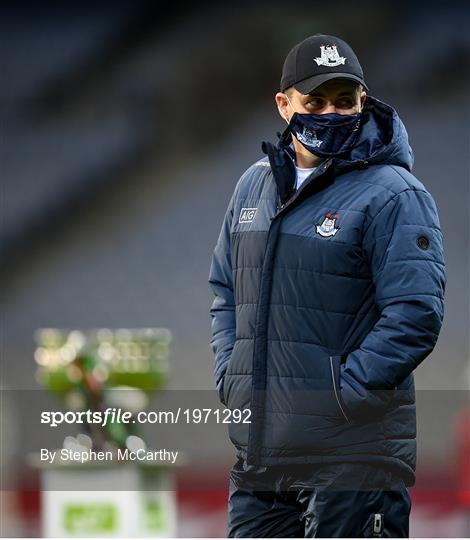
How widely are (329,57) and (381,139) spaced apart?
196 mm

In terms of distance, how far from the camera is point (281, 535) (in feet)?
7.72

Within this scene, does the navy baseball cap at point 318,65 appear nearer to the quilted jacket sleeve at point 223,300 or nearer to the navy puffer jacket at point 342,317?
the navy puffer jacket at point 342,317

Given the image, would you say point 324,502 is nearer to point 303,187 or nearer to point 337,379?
point 337,379

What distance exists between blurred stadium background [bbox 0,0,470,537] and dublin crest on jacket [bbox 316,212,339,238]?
89.5 inches

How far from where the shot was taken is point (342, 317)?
7.49 feet

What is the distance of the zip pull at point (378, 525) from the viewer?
2260mm

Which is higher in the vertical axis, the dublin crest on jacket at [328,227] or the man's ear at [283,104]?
the man's ear at [283,104]

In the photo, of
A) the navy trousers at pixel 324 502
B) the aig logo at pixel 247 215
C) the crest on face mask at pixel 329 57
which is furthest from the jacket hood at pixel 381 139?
the navy trousers at pixel 324 502

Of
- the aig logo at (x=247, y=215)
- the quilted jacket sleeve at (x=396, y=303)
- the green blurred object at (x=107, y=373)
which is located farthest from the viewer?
the green blurred object at (x=107, y=373)

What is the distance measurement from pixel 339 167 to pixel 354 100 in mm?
174

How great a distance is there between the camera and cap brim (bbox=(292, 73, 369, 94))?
93.2 inches

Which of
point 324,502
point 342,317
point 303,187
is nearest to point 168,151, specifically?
point 303,187

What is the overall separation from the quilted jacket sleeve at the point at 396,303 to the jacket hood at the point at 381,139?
4.5 inches

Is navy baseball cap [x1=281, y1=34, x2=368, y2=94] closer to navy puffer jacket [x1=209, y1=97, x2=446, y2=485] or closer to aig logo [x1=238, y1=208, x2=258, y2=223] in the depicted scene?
navy puffer jacket [x1=209, y1=97, x2=446, y2=485]
